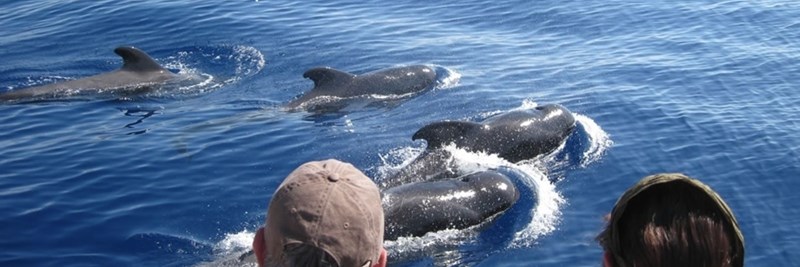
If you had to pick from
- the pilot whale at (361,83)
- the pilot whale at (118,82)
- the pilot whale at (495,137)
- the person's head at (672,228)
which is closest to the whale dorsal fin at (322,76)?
the pilot whale at (361,83)

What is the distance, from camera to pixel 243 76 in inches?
688

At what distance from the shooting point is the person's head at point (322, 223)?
3.59 metres

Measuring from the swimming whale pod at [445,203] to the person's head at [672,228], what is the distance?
7.01 m

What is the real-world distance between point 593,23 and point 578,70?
4028 mm

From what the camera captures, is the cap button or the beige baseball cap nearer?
the beige baseball cap

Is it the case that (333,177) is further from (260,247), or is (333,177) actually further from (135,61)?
(135,61)

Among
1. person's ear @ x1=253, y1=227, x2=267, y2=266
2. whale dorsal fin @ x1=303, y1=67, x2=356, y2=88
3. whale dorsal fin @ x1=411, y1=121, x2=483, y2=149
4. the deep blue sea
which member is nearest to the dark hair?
person's ear @ x1=253, y1=227, x2=267, y2=266

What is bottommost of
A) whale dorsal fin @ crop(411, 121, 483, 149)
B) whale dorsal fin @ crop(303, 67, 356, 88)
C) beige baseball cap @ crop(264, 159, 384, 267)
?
whale dorsal fin @ crop(303, 67, 356, 88)

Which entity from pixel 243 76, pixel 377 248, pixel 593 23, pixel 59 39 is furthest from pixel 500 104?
pixel 377 248

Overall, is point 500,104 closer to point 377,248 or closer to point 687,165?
point 687,165

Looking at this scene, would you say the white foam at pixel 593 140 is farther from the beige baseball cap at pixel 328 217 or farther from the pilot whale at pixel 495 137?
the beige baseball cap at pixel 328 217

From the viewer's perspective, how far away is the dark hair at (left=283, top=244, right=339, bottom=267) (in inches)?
141

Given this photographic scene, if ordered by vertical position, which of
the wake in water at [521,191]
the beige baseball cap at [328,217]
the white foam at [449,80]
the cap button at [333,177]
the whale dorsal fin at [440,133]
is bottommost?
the white foam at [449,80]

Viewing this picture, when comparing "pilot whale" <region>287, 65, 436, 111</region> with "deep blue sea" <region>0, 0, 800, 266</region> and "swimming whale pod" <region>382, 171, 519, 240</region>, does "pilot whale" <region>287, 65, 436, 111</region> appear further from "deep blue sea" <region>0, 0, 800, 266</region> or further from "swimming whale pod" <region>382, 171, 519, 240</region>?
"swimming whale pod" <region>382, 171, 519, 240</region>
